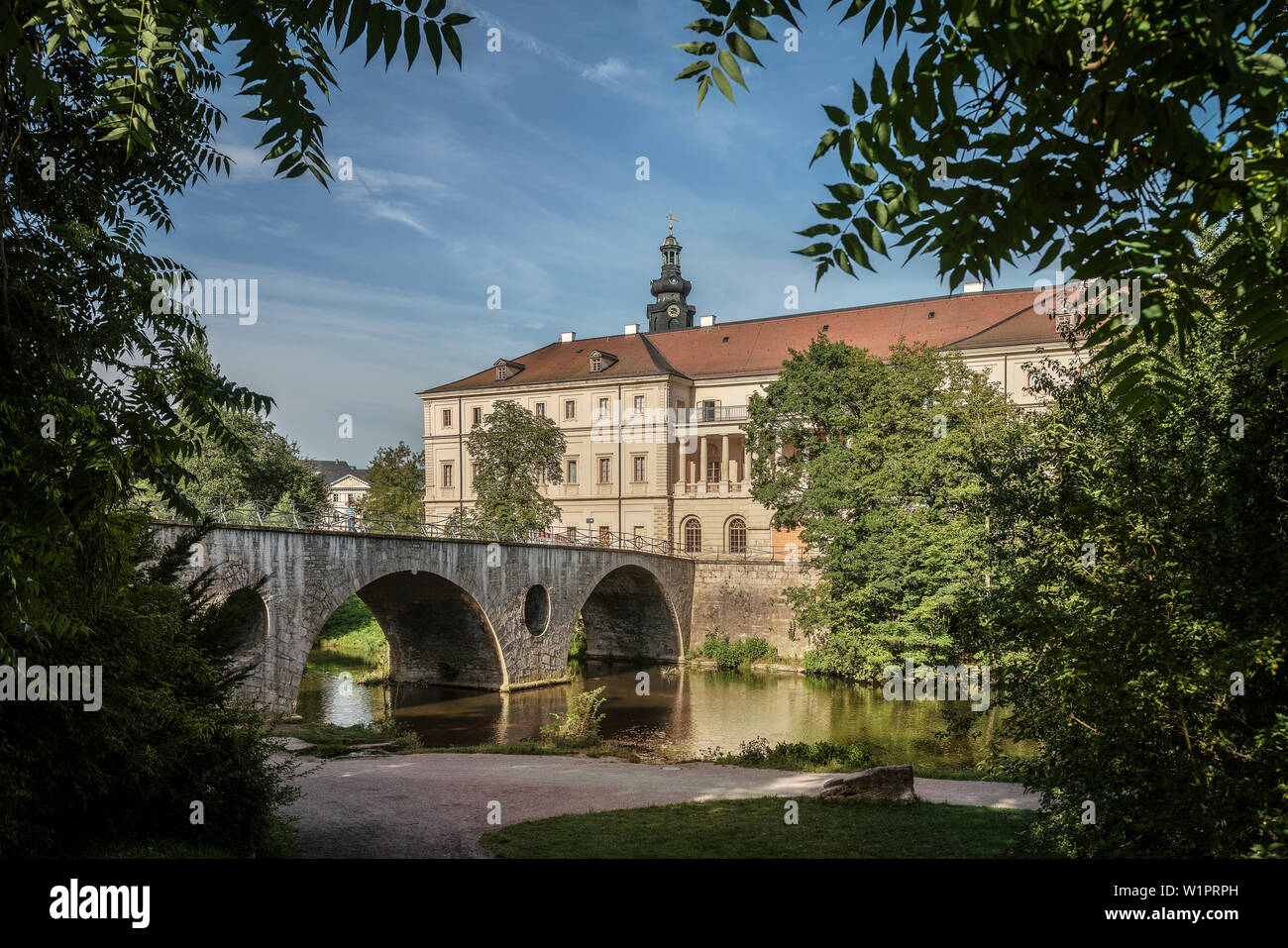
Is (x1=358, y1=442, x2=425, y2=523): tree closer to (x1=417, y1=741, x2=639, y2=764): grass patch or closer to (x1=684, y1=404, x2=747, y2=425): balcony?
(x1=684, y1=404, x2=747, y2=425): balcony

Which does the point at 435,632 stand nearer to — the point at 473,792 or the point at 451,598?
the point at 451,598

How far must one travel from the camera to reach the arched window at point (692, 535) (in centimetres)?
6078

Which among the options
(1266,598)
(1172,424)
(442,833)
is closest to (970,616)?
(1172,424)

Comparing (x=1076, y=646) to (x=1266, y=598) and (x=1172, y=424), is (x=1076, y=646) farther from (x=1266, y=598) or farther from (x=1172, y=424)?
(x=1172, y=424)

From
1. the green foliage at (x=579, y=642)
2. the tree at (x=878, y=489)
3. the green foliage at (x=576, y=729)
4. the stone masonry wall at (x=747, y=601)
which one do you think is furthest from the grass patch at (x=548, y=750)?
the green foliage at (x=579, y=642)

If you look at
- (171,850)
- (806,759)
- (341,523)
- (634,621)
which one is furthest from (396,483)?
(171,850)

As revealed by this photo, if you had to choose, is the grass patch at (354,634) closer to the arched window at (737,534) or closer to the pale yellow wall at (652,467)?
the pale yellow wall at (652,467)

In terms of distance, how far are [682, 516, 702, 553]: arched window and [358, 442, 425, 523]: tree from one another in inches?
826

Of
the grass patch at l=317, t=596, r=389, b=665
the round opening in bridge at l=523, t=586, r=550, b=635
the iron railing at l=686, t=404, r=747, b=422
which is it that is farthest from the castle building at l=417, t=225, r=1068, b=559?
the round opening in bridge at l=523, t=586, r=550, b=635

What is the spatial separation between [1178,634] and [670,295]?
74259mm

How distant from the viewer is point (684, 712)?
3088cm

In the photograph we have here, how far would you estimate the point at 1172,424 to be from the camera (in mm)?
6809

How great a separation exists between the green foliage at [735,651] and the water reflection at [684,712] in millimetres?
4033
